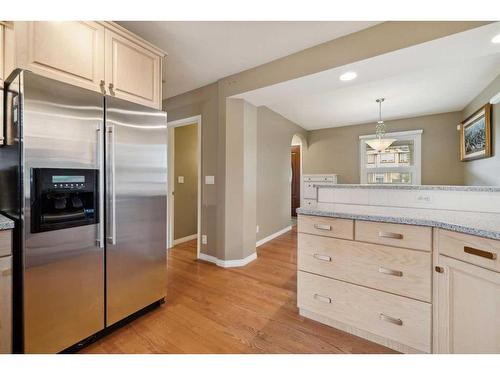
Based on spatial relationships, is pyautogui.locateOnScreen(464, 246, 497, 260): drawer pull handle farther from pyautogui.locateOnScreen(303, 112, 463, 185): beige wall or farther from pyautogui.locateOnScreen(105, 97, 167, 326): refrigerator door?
pyautogui.locateOnScreen(303, 112, 463, 185): beige wall

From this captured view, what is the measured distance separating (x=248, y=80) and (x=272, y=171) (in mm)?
1948

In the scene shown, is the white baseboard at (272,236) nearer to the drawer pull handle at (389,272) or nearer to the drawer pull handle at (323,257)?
the drawer pull handle at (323,257)

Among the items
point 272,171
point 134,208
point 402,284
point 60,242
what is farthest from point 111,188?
point 272,171

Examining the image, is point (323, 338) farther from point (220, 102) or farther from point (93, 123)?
point (220, 102)

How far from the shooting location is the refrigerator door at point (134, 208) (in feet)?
5.06

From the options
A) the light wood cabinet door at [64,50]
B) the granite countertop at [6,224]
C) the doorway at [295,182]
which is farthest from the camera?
the doorway at [295,182]

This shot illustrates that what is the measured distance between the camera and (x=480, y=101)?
3.43 meters

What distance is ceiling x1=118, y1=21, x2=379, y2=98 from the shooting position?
6.13 feet

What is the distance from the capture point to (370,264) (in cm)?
151

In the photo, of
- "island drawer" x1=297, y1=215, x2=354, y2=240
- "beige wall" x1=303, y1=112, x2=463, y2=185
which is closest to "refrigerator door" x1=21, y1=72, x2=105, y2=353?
"island drawer" x1=297, y1=215, x2=354, y2=240

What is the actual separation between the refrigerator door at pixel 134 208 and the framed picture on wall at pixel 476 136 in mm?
4178

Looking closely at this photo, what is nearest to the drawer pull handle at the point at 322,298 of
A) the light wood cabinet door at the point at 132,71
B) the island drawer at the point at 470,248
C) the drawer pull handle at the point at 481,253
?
the island drawer at the point at 470,248

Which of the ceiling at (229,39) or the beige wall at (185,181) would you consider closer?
the ceiling at (229,39)

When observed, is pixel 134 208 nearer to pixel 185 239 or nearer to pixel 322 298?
pixel 322 298
